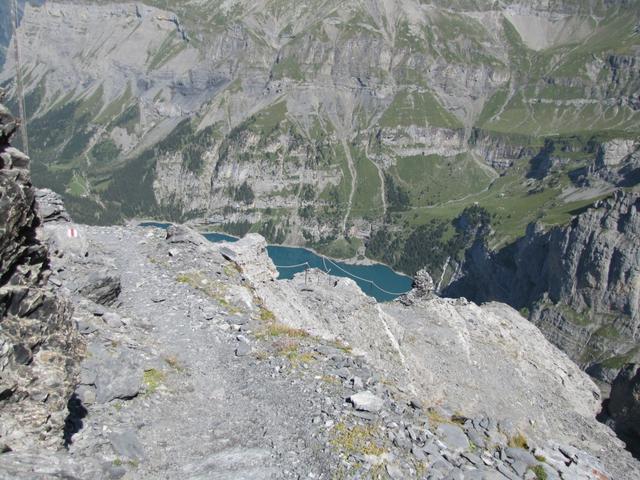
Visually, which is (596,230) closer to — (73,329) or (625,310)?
(625,310)

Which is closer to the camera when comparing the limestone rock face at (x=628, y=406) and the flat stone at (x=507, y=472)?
the flat stone at (x=507, y=472)

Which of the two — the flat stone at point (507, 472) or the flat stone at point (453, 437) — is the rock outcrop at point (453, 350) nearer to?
the flat stone at point (453, 437)

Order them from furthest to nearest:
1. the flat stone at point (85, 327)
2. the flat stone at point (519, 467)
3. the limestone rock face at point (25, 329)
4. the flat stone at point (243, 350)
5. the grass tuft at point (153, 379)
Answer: the flat stone at point (243, 350), the flat stone at point (85, 327), the grass tuft at point (153, 379), the flat stone at point (519, 467), the limestone rock face at point (25, 329)

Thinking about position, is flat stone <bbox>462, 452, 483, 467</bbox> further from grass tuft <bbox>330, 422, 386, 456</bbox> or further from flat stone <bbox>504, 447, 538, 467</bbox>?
grass tuft <bbox>330, 422, 386, 456</bbox>

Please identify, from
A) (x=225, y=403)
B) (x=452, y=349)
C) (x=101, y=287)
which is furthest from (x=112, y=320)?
(x=452, y=349)

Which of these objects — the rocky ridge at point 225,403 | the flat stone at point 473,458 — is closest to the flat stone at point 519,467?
the rocky ridge at point 225,403

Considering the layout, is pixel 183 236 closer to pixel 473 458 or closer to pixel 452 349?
pixel 473 458

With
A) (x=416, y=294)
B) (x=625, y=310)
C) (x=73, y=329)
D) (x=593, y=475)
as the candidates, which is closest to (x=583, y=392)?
(x=416, y=294)
